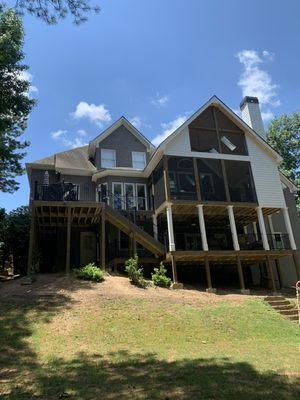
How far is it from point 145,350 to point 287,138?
37520 mm

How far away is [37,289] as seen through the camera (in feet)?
53.0

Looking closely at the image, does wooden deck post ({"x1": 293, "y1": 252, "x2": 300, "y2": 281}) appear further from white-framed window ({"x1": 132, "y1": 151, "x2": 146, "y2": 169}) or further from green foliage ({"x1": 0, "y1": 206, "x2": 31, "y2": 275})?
green foliage ({"x1": 0, "y1": 206, "x2": 31, "y2": 275})

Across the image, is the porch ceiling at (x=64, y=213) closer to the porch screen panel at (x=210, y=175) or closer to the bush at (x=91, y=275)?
the bush at (x=91, y=275)

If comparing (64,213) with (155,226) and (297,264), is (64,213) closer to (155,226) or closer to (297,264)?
(155,226)

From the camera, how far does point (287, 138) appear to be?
140ft

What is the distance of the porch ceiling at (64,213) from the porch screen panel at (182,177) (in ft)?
17.2

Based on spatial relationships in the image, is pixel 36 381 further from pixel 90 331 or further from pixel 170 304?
pixel 170 304

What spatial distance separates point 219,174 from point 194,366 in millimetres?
18905

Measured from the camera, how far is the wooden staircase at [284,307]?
1631 cm

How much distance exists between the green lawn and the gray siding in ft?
44.3

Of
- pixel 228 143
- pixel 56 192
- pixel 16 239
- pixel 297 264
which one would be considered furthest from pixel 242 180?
pixel 16 239

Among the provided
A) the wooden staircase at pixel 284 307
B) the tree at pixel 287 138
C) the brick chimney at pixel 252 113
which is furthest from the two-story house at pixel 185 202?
the tree at pixel 287 138

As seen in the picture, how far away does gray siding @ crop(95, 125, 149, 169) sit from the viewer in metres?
→ 26.9

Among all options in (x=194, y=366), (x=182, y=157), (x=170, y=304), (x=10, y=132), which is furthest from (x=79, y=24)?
(x=10, y=132)
